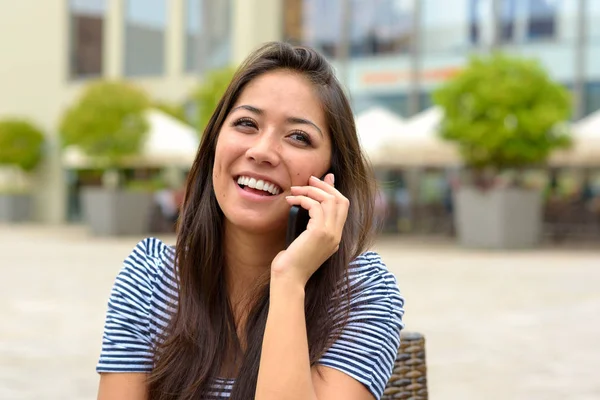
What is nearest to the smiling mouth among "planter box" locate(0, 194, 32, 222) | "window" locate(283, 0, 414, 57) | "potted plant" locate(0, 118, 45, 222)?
"window" locate(283, 0, 414, 57)

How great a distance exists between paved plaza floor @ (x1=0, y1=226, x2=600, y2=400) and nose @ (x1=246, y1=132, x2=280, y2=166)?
3375 mm

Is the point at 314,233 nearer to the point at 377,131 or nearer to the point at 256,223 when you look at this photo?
the point at 256,223

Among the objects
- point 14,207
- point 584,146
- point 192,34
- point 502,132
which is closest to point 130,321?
point 502,132

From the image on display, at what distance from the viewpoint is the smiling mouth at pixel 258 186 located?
1848mm

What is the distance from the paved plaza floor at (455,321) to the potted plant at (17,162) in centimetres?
A: 1394

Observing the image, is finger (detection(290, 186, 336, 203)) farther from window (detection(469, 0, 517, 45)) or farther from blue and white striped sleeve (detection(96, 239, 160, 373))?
window (detection(469, 0, 517, 45))

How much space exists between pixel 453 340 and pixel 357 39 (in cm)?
1773

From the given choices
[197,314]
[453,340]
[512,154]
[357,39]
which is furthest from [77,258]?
[197,314]

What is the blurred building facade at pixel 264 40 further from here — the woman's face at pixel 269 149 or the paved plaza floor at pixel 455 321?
the woman's face at pixel 269 149

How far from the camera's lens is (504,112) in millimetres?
16031

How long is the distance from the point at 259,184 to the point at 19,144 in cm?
2858

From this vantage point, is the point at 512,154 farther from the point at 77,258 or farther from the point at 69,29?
the point at 69,29

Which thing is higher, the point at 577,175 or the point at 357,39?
the point at 357,39

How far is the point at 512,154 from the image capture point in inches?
631
